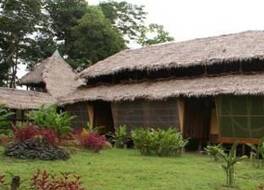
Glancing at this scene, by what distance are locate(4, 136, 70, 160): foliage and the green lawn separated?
0.30 metres

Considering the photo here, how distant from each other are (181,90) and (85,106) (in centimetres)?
615

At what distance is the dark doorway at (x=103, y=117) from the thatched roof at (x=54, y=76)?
6496 mm

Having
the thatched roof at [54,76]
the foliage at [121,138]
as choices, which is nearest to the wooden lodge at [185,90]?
the foliage at [121,138]

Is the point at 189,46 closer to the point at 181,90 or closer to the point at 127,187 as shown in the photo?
the point at 181,90

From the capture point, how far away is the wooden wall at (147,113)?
18.3 metres

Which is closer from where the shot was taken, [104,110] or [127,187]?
[127,187]

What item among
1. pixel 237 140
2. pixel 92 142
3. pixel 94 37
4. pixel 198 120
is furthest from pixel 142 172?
pixel 94 37

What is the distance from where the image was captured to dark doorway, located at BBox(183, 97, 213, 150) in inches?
743

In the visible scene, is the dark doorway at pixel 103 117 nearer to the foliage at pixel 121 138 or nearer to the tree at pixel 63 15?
the foliage at pixel 121 138

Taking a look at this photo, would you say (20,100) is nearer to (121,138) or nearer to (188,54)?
(121,138)

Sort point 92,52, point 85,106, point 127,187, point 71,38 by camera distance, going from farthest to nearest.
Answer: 1. point 71,38
2. point 92,52
3. point 85,106
4. point 127,187

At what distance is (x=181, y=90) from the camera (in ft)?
57.5

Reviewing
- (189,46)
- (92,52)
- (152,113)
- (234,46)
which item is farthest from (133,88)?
(92,52)

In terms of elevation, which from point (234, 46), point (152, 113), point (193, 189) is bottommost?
point (193, 189)
